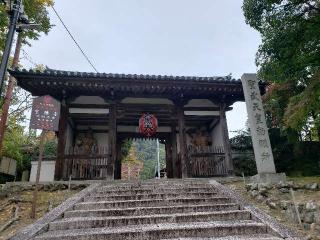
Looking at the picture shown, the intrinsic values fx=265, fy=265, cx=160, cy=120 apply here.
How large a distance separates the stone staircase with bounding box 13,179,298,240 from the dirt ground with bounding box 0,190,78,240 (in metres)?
0.96

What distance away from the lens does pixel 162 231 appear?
200 inches

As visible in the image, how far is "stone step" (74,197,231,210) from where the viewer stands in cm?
685

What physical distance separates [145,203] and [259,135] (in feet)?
16.2

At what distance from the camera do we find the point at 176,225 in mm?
5477

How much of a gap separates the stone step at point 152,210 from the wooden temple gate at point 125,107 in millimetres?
4621

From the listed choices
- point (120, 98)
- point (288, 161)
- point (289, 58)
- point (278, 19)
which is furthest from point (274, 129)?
point (120, 98)

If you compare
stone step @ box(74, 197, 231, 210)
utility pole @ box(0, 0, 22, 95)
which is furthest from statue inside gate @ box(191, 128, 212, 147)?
utility pole @ box(0, 0, 22, 95)

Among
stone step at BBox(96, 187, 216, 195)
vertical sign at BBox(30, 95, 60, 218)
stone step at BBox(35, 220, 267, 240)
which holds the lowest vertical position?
stone step at BBox(35, 220, 267, 240)

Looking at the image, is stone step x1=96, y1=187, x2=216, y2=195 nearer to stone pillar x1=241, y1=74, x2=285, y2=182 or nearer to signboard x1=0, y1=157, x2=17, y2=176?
stone pillar x1=241, y1=74, x2=285, y2=182

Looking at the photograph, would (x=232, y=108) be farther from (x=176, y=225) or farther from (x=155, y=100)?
(x=176, y=225)

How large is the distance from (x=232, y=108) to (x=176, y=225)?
29.4 feet

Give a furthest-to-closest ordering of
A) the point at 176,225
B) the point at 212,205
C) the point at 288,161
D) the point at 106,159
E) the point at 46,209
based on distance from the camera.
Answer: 1. the point at 288,161
2. the point at 106,159
3. the point at 46,209
4. the point at 212,205
5. the point at 176,225

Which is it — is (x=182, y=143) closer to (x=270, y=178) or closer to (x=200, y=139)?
(x=200, y=139)

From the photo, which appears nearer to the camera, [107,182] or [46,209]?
[46,209]
